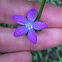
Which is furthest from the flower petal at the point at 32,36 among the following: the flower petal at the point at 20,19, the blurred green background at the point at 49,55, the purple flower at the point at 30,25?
the blurred green background at the point at 49,55

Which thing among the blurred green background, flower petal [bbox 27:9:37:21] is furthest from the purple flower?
the blurred green background

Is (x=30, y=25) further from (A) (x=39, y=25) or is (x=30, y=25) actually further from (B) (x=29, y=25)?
(A) (x=39, y=25)

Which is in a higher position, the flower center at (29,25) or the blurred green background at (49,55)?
the flower center at (29,25)

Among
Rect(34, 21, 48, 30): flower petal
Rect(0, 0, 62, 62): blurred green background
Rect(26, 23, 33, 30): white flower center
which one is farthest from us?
Rect(0, 0, 62, 62): blurred green background

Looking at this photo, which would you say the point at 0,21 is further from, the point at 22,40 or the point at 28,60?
the point at 28,60

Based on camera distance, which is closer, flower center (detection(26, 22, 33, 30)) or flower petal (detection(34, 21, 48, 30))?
flower petal (detection(34, 21, 48, 30))

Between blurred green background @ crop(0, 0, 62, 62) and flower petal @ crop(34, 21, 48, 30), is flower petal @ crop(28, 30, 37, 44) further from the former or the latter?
blurred green background @ crop(0, 0, 62, 62)

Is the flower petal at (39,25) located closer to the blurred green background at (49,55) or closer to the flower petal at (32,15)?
the flower petal at (32,15)

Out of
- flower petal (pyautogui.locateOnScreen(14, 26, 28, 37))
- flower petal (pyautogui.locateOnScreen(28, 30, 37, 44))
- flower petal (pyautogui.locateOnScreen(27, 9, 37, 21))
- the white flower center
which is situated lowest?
A: flower petal (pyautogui.locateOnScreen(28, 30, 37, 44))
